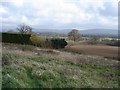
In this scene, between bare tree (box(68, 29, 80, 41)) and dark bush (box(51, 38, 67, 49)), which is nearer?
dark bush (box(51, 38, 67, 49))

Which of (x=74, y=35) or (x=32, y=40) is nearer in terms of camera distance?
(x=32, y=40)

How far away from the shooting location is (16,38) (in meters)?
19.5

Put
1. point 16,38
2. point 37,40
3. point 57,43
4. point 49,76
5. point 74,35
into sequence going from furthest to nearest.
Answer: point 74,35 < point 16,38 < point 57,43 < point 37,40 < point 49,76

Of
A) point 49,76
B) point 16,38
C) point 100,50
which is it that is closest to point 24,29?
point 16,38

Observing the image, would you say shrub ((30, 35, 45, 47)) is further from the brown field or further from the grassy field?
the grassy field

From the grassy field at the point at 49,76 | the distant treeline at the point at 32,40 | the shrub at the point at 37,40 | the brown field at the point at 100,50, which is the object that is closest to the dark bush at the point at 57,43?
the distant treeline at the point at 32,40

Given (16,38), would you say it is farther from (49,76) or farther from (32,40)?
(49,76)

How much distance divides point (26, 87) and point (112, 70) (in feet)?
13.1

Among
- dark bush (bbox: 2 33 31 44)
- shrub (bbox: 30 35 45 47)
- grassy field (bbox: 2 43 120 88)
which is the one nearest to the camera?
grassy field (bbox: 2 43 120 88)

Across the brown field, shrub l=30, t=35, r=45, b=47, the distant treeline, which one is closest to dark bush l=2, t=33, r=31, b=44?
the distant treeline

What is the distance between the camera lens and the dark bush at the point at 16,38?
19.2 m

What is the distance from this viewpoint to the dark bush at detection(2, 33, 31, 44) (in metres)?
19.2

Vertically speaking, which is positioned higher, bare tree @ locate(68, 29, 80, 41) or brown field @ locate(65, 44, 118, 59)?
bare tree @ locate(68, 29, 80, 41)

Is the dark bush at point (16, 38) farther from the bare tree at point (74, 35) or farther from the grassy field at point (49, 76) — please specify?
the grassy field at point (49, 76)
